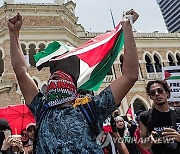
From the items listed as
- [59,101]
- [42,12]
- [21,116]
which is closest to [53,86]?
[59,101]

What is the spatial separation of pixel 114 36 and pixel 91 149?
1.80 m

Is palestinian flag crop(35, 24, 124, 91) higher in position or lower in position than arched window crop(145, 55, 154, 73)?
lower

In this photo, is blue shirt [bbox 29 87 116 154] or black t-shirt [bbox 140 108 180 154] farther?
black t-shirt [bbox 140 108 180 154]

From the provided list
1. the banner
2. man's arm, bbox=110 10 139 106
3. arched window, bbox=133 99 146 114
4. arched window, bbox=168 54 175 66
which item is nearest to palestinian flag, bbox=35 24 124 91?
man's arm, bbox=110 10 139 106

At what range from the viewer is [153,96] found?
313cm

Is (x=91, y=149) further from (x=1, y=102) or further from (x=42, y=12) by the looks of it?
(x=42, y=12)

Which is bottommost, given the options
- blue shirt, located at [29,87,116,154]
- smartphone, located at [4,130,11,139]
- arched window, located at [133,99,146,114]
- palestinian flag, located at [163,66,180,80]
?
blue shirt, located at [29,87,116,154]

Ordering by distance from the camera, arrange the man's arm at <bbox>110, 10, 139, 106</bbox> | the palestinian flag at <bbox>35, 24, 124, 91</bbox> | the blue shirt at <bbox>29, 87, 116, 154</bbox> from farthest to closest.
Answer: the palestinian flag at <bbox>35, 24, 124, 91</bbox>, the man's arm at <bbox>110, 10, 139, 106</bbox>, the blue shirt at <bbox>29, 87, 116, 154</bbox>

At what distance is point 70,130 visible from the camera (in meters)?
1.78

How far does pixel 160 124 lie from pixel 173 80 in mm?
2166

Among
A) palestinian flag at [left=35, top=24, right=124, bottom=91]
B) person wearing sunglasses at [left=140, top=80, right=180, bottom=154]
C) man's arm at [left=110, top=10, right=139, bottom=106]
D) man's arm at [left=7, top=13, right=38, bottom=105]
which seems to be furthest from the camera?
palestinian flag at [left=35, top=24, right=124, bottom=91]

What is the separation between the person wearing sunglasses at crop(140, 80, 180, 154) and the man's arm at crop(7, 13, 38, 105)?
1.12m

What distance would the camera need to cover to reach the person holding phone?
2.80 metres

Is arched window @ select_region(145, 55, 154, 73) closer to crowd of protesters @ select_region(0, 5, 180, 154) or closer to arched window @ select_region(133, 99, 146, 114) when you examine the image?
arched window @ select_region(133, 99, 146, 114)
